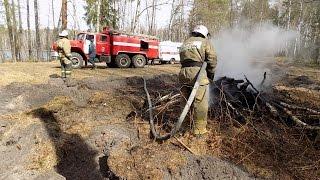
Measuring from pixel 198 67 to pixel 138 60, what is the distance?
14.0m

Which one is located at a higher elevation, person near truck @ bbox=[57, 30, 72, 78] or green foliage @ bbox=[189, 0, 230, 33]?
green foliage @ bbox=[189, 0, 230, 33]

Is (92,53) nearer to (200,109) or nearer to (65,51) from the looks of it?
(65,51)

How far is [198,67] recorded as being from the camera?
550 cm

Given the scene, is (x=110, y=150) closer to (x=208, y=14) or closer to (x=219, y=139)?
(x=219, y=139)

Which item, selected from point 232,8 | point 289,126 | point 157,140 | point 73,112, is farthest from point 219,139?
point 232,8

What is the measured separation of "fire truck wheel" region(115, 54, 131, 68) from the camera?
60.7 ft

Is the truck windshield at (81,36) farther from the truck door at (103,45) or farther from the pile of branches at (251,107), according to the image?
the pile of branches at (251,107)

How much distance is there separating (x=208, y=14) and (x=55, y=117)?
36.7 m

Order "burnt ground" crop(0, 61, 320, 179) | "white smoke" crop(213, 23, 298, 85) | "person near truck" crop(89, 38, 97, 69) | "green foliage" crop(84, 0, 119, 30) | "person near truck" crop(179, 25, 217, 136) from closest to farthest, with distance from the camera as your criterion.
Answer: "burnt ground" crop(0, 61, 320, 179)
"person near truck" crop(179, 25, 217, 136)
"white smoke" crop(213, 23, 298, 85)
"person near truck" crop(89, 38, 97, 69)
"green foliage" crop(84, 0, 119, 30)

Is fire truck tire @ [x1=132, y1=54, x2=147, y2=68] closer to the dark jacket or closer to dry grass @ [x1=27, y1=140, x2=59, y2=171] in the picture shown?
the dark jacket

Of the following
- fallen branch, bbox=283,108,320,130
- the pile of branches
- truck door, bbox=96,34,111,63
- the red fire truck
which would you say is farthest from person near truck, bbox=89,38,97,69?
fallen branch, bbox=283,108,320,130

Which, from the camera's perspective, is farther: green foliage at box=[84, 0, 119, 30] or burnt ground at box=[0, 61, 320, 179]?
green foliage at box=[84, 0, 119, 30]

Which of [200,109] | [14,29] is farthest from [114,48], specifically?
[14,29]

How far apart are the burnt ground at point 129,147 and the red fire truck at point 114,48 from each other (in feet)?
28.9
